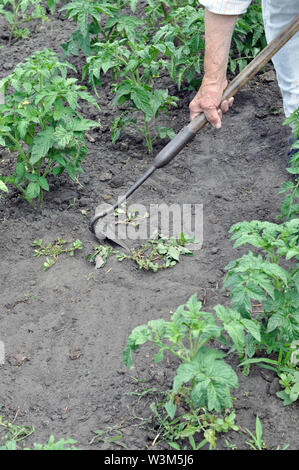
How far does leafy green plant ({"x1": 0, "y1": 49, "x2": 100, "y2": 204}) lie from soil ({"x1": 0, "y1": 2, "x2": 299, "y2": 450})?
0.89 feet

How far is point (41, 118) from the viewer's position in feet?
11.4

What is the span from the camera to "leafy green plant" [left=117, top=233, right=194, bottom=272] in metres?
3.33

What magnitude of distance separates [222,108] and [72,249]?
109 cm

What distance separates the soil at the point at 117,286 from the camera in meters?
2.54

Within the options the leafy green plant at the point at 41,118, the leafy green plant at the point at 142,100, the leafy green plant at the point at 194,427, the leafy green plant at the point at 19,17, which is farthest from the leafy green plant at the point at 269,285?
the leafy green plant at the point at 19,17

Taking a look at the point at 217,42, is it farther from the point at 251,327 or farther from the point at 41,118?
the point at 251,327

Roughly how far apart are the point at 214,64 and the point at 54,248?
129cm

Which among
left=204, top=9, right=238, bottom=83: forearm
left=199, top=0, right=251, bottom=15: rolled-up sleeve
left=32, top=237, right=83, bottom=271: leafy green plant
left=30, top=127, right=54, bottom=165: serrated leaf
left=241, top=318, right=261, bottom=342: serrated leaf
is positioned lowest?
left=32, top=237, right=83, bottom=271: leafy green plant

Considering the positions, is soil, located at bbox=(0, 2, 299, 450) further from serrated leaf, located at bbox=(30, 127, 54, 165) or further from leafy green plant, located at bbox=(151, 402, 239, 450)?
serrated leaf, located at bbox=(30, 127, 54, 165)

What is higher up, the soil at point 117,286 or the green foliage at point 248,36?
the green foliage at point 248,36

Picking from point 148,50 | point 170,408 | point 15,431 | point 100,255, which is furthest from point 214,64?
point 15,431

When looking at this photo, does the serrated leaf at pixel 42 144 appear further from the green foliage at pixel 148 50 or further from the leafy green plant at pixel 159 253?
the leafy green plant at pixel 159 253

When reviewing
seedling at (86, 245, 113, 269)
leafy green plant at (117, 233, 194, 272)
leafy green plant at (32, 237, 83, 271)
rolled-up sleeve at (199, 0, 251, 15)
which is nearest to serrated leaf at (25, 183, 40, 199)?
leafy green plant at (32, 237, 83, 271)

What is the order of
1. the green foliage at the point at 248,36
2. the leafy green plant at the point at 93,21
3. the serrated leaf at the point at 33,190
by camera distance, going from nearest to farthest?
1. the serrated leaf at the point at 33,190
2. the leafy green plant at the point at 93,21
3. the green foliage at the point at 248,36
